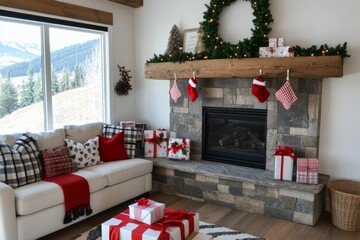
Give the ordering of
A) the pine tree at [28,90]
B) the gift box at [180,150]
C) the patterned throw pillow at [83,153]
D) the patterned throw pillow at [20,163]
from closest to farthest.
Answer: the patterned throw pillow at [20,163], the patterned throw pillow at [83,153], the pine tree at [28,90], the gift box at [180,150]

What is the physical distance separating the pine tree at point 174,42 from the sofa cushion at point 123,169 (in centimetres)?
143

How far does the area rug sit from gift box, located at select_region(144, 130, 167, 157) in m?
1.36

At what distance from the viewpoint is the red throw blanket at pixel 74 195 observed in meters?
2.95

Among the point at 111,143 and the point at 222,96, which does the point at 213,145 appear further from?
the point at 111,143

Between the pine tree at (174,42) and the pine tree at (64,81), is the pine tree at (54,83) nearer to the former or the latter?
the pine tree at (64,81)

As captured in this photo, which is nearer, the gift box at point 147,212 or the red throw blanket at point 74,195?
the gift box at point 147,212

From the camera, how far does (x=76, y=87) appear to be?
4141 mm

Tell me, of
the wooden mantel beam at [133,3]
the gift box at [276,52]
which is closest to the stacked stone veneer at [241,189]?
the gift box at [276,52]

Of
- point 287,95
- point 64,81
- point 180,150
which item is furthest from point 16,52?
point 287,95

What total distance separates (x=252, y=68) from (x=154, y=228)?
6.34 ft

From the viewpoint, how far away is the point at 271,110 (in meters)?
3.59

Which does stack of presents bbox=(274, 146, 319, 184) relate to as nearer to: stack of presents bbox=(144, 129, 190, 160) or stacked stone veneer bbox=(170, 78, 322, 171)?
stacked stone veneer bbox=(170, 78, 322, 171)

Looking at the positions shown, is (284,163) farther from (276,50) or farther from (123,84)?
(123,84)

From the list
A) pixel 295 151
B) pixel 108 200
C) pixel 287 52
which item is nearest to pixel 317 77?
pixel 287 52
